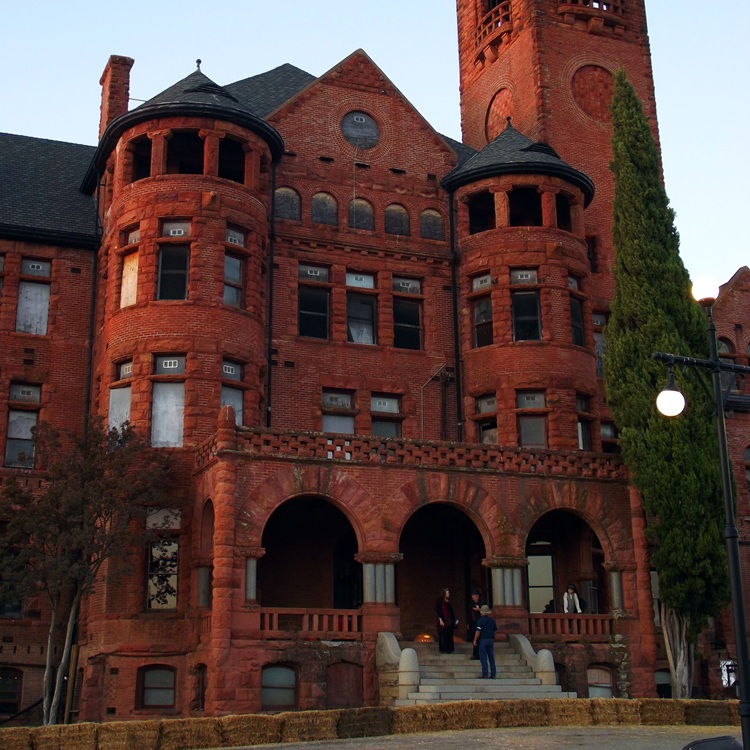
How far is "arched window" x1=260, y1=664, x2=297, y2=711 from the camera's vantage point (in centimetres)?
2558

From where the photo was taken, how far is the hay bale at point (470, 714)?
21.0 m

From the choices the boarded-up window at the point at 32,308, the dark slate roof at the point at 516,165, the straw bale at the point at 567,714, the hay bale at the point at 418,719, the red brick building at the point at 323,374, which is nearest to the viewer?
the hay bale at the point at 418,719

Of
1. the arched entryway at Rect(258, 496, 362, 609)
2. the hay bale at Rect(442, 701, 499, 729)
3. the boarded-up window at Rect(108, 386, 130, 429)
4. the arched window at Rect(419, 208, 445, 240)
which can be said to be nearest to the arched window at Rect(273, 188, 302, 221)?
the arched window at Rect(419, 208, 445, 240)

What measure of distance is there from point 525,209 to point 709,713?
65.7 ft

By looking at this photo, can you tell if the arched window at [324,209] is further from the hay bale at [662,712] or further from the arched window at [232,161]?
the hay bale at [662,712]

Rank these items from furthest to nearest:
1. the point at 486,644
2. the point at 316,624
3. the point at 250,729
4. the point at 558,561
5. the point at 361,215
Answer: the point at 361,215, the point at 558,561, the point at 316,624, the point at 486,644, the point at 250,729

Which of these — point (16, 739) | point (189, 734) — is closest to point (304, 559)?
point (189, 734)

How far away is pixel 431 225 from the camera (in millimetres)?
37000

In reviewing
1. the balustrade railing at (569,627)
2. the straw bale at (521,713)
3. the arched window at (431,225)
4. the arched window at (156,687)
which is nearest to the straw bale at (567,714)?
the straw bale at (521,713)

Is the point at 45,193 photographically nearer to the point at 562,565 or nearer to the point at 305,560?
the point at 305,560

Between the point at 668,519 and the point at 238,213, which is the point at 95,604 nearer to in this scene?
the point at 238,213

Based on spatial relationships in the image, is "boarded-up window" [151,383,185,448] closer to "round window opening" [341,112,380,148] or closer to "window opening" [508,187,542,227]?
"round window opening" [341,112,380,148]

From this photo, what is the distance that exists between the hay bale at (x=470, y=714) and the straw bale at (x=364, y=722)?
4.12 feet

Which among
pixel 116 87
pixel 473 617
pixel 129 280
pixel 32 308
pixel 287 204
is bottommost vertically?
pixel 473 617
